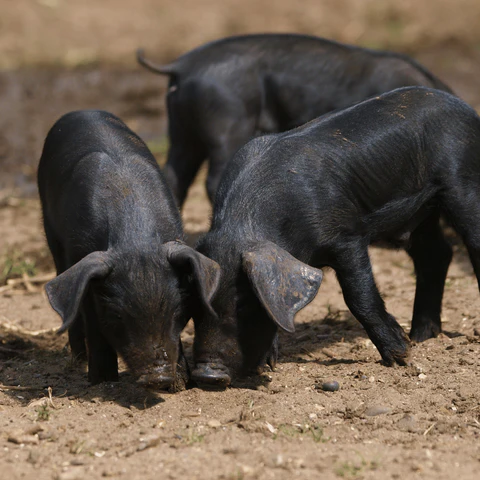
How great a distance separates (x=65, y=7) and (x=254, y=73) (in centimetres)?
726

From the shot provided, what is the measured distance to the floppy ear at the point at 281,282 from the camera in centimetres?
501

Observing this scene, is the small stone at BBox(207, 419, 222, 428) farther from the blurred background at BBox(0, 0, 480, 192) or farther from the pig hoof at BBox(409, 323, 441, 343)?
the blurred background at BBox(0, 0, 480, 192)

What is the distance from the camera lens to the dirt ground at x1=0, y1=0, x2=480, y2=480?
14.4ft

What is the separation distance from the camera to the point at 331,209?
5.58 m

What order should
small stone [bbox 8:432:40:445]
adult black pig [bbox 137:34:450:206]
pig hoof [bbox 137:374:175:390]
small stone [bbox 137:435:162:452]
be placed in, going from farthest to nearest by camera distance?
adult black pig [bbox 137:34:450:206] < pig hoof [bbox 137:374:175:390] < small stone [bbox 8:432:40:445] < small stone [bbox 137:435:162:452]

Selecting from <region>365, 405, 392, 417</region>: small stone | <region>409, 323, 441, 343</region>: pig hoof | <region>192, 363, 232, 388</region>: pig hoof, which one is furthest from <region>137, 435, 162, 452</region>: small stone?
<region>409, 323, 441, 343</region>: pig hoof

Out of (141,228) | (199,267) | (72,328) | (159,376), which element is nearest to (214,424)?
(159,376)

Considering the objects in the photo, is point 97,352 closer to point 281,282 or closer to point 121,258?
point 121,258

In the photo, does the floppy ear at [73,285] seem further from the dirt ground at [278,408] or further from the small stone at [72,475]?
the small stone at [72,475]

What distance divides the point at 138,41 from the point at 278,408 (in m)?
9.75

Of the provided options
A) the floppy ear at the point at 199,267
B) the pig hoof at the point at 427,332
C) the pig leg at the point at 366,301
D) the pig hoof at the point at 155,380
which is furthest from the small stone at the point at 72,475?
the pig hoof at the point at 427,332

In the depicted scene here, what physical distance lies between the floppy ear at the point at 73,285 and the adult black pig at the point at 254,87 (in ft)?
10.4

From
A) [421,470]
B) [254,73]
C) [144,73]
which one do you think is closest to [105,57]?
[144,73]

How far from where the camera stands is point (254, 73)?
A: 8.30 m
